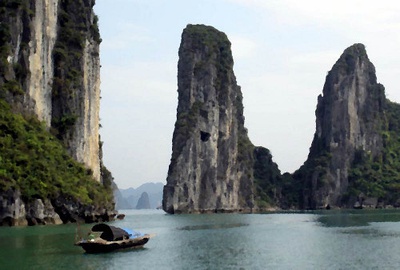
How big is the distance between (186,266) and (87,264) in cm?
615

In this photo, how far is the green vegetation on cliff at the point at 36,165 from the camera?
7194cm

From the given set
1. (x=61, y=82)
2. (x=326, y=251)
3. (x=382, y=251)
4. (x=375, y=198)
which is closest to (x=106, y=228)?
(x=326, y=251)

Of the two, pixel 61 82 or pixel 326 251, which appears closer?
pixel 326 251

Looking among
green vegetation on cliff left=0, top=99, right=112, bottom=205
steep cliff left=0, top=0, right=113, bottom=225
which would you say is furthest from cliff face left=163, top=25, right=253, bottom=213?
green vegetation on cliff left=0, top=99, right=112, bottom=205

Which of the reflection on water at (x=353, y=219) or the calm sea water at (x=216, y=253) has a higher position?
the reflection on water at (x=353, y=219)

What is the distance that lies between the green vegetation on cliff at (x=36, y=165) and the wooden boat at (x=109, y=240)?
2334 cm

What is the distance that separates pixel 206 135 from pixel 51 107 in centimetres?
7760

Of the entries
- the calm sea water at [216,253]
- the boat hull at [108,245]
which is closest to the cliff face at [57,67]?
the calm sea water at [216,253]

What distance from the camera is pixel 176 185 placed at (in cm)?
15988

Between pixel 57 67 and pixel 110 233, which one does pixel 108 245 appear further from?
pixel 57 67

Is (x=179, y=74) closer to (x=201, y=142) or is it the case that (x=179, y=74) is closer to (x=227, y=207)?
(x=201, y=142)

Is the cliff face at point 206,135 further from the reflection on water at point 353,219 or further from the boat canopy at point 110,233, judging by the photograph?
the boat canopy at point 110,233

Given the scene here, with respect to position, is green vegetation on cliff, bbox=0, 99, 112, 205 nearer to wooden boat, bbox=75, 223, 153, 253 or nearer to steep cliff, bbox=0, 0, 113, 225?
steep cliff, bbox=0, 0, 113, 225

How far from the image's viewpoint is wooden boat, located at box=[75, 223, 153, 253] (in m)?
46.0
